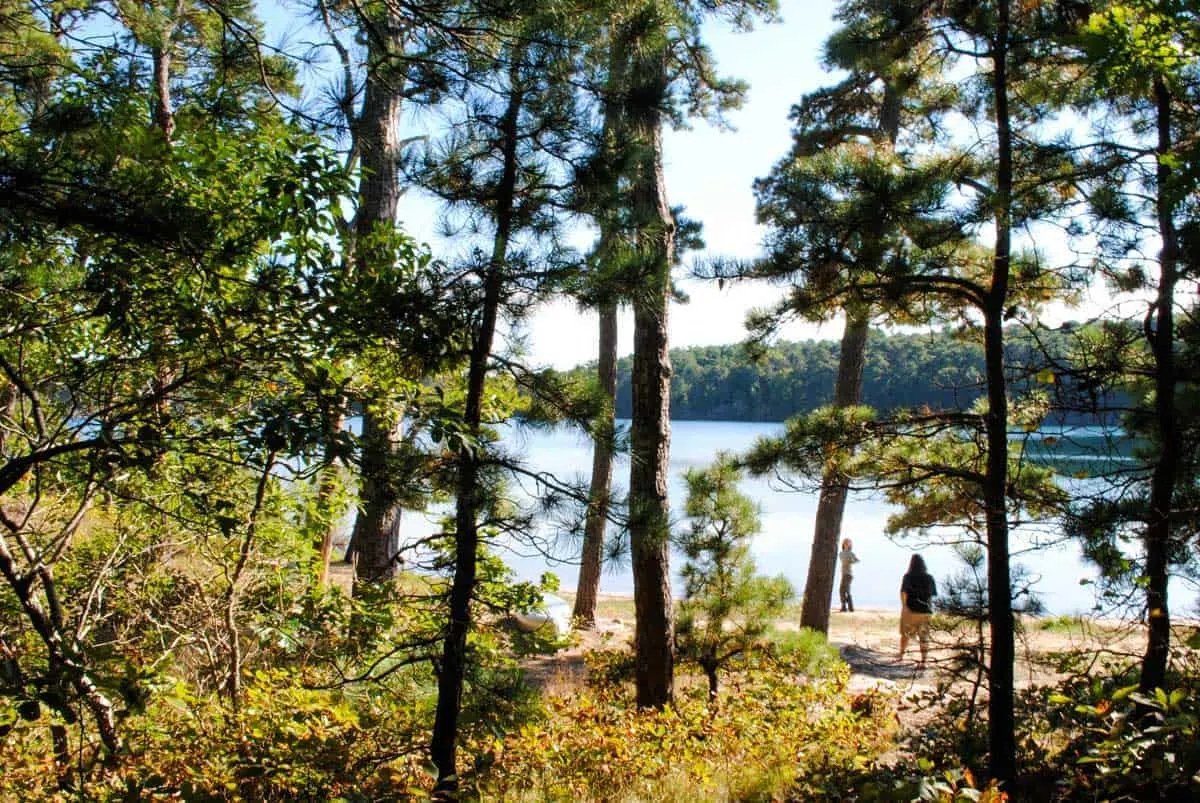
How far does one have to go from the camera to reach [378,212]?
8070 millimetres

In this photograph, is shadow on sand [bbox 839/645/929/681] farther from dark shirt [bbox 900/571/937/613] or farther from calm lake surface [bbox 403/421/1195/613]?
calm lake surface [bbox 403/421/1195/613]

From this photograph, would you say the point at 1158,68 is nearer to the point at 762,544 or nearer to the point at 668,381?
the point at 668,381

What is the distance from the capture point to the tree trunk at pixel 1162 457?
4066mm

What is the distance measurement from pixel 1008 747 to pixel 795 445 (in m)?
1.84

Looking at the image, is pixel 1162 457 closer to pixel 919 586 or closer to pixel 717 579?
pixel 717 579

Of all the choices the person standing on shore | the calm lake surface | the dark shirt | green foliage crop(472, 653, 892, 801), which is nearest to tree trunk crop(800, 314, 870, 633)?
the calm lake surface

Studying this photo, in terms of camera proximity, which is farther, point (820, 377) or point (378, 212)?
point (820, 377)

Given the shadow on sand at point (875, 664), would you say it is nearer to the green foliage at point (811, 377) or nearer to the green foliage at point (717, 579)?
the green foliage at point (717, 579)

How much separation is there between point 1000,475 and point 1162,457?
0.91 metres

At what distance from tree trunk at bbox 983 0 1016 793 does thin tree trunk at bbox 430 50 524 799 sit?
7.93 ft

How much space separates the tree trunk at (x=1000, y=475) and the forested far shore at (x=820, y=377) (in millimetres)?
215

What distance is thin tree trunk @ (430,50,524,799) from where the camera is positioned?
377cm

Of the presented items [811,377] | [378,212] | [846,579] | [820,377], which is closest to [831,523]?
[846,579]

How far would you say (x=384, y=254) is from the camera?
376cm
